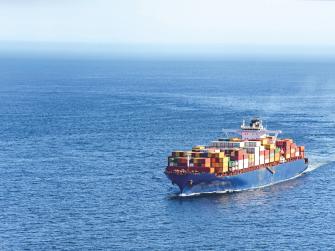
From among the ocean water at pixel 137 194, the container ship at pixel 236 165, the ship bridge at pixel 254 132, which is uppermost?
the ship bridge at pixel 254 132

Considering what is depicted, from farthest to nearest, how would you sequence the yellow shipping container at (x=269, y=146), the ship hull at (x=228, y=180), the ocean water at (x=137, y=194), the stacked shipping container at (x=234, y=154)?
the yellow shipping container at (x=269, y=146) < the stacked shipping container at (x=234, y=154) < the ship hull at (x=228, y=180) < the ocean water at (x=137, y=194)

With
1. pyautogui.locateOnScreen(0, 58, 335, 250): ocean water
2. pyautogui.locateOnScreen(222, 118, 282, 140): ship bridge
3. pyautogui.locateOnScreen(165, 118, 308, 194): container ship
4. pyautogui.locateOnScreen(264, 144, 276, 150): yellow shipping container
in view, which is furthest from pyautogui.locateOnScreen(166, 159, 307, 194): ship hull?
pyautogui.locateOnScreen(222, 118, 282, 140): ship bridge

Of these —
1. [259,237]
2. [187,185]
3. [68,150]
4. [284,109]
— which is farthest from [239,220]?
[284,109]

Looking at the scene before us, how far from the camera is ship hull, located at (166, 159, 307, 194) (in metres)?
104

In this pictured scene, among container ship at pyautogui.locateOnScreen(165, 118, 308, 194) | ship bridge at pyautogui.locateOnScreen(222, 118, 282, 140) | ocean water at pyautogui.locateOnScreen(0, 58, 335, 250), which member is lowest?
ocean water at pyautogui.locateOnScreen(0, 58, 335, 250)

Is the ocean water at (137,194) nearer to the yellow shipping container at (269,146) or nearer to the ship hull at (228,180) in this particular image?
the ship hull at (228,180)

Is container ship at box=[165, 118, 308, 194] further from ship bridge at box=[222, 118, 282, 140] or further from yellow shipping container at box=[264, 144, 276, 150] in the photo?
ship bridge at box=[222, 118, 282, 140]

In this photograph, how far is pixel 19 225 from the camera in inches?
3435

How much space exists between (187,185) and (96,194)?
1035 cm

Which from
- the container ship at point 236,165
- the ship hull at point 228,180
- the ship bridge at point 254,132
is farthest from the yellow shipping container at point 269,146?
the ship bridge at point 254,132

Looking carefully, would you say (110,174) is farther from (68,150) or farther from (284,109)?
(284,109)

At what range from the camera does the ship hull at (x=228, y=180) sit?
10394cm

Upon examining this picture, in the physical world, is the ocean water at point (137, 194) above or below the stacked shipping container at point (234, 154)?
below

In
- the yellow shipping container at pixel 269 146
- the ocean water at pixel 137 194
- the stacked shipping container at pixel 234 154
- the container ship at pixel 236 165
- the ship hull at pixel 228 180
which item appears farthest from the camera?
the yellow shipping container at pixel 269 146
